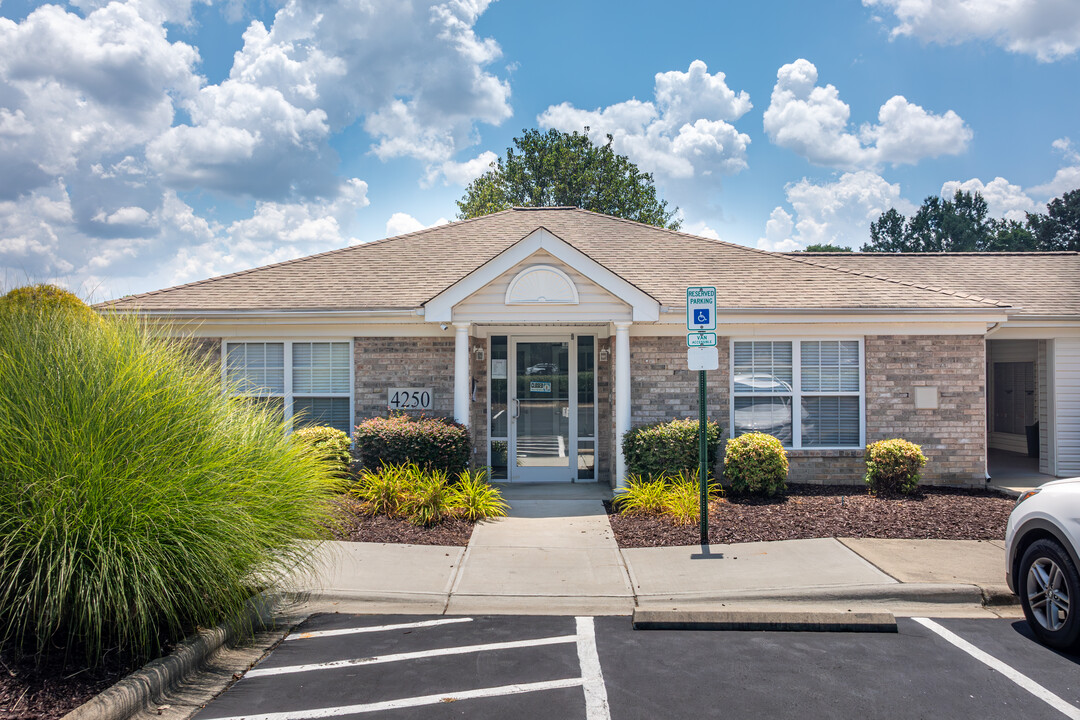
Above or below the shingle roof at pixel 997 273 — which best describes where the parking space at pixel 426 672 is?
below

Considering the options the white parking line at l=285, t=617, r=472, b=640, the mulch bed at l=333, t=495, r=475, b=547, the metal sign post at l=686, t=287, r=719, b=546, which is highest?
the metal sign post at l=686, t=287, r=719, b=546

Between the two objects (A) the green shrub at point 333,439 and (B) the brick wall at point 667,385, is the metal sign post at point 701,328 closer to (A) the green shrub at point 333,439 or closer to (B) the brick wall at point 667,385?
(B) the brick wall at point 667,385

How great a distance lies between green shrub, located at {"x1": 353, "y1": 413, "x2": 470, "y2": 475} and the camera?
923cm

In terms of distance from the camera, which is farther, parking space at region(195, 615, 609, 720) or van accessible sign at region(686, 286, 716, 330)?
van accessible sign at region(686, 286, 716, 330)

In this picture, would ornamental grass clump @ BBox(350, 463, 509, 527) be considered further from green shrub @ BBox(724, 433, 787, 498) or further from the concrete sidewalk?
green shrub @ BBox(724, 433, 787, 498)

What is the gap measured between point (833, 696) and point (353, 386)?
27.2ft

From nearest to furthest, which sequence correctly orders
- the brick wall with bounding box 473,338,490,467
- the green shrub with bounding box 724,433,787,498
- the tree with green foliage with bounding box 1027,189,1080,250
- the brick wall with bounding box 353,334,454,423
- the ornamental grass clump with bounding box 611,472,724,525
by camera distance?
1. the ornamental grass clump with bounding box 611,472,724,525
2. the green shrub with bounding box 724,433,787,498
3. the brick wall with bounding box 353,334,454,423
4. the brick wall with bounding box 473,338,490,467
5. the tree with green foliage with bounding box 1027,189,1080,250

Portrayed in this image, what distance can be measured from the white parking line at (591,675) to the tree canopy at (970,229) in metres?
46.2

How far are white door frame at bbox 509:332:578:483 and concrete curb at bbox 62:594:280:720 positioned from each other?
20.2 feet

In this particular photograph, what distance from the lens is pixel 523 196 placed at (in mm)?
33812

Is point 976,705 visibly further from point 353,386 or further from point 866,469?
point 353,386

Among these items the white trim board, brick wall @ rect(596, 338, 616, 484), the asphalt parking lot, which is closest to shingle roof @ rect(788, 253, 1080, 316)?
brick wall @ rect(596, 338, 616, 484)

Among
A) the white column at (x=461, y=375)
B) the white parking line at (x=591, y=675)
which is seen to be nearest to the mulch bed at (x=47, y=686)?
the white parking line at (x=591, y=675)

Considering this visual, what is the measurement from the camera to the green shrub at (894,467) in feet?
30.7
